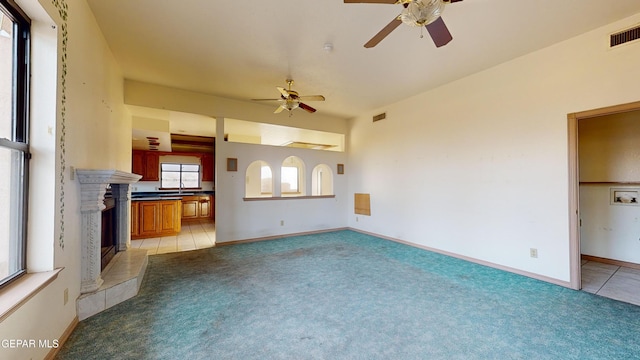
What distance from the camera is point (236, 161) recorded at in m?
5.25

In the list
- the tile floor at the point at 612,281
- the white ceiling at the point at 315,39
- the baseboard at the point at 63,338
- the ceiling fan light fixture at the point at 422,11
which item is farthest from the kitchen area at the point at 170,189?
the tile floor at the point at 612,281

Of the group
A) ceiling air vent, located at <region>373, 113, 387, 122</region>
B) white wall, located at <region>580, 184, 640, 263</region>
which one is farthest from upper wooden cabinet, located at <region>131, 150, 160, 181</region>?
white wall, located at <region>580, 184, 640, 263</region>

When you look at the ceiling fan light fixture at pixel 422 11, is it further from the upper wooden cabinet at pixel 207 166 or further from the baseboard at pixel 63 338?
the upper wooden cabinet at pixel 207 166

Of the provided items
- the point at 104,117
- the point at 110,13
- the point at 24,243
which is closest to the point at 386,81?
the point at 110,13

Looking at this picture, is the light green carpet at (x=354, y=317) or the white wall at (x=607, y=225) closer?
the light green carpet at (x=354, y=317)

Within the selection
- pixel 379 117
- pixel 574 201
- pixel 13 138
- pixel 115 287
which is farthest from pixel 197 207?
pixel 574 201

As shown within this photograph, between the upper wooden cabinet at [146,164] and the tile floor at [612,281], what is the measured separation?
10.0 metres

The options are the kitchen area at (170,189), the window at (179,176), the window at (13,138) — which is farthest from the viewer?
the window at (179,176)

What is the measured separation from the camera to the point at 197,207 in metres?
8.55

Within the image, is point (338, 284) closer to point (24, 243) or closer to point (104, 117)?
point (24, 243)

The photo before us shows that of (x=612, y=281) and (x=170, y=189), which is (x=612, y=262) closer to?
(x=612, y=281)

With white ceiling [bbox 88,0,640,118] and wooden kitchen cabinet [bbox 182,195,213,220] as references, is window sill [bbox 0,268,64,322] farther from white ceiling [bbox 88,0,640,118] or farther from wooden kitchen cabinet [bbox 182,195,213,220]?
wooden kitchen cabinet [bbox 182,195,213,220]

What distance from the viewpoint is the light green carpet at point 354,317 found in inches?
73.8

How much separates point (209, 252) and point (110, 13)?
146 inches
